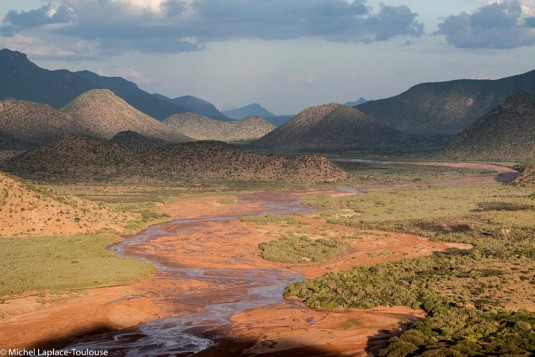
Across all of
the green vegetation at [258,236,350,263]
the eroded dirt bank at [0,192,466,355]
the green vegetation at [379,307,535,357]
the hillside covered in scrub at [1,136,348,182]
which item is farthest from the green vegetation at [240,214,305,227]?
the hillside covered in scrub at [1,136,348,182]

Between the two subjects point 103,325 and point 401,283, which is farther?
point 401,283

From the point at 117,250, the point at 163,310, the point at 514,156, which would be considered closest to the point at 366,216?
the point at 117,250

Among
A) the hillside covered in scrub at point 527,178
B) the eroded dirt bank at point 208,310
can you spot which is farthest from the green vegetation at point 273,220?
the hillside covered in scrub at point 527,178

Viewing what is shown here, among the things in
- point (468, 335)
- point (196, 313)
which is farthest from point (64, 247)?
point (468, 335)

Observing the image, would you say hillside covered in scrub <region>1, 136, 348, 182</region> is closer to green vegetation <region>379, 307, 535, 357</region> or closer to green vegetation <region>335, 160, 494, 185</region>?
green vegetation <region>335, 160, 494, 185</region>

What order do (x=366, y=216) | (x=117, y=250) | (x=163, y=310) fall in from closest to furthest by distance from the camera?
1. (x=163, y=310)
2. (x=117, y=250)
3. (x=366, y=216)

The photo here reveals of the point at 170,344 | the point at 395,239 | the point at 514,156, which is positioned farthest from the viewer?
the point at 514,156

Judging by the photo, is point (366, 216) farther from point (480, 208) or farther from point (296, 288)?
point (296, 288)

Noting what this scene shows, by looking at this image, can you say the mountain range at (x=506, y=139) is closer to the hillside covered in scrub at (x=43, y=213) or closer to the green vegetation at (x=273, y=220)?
the green vegetation at (x=273, y=220)
